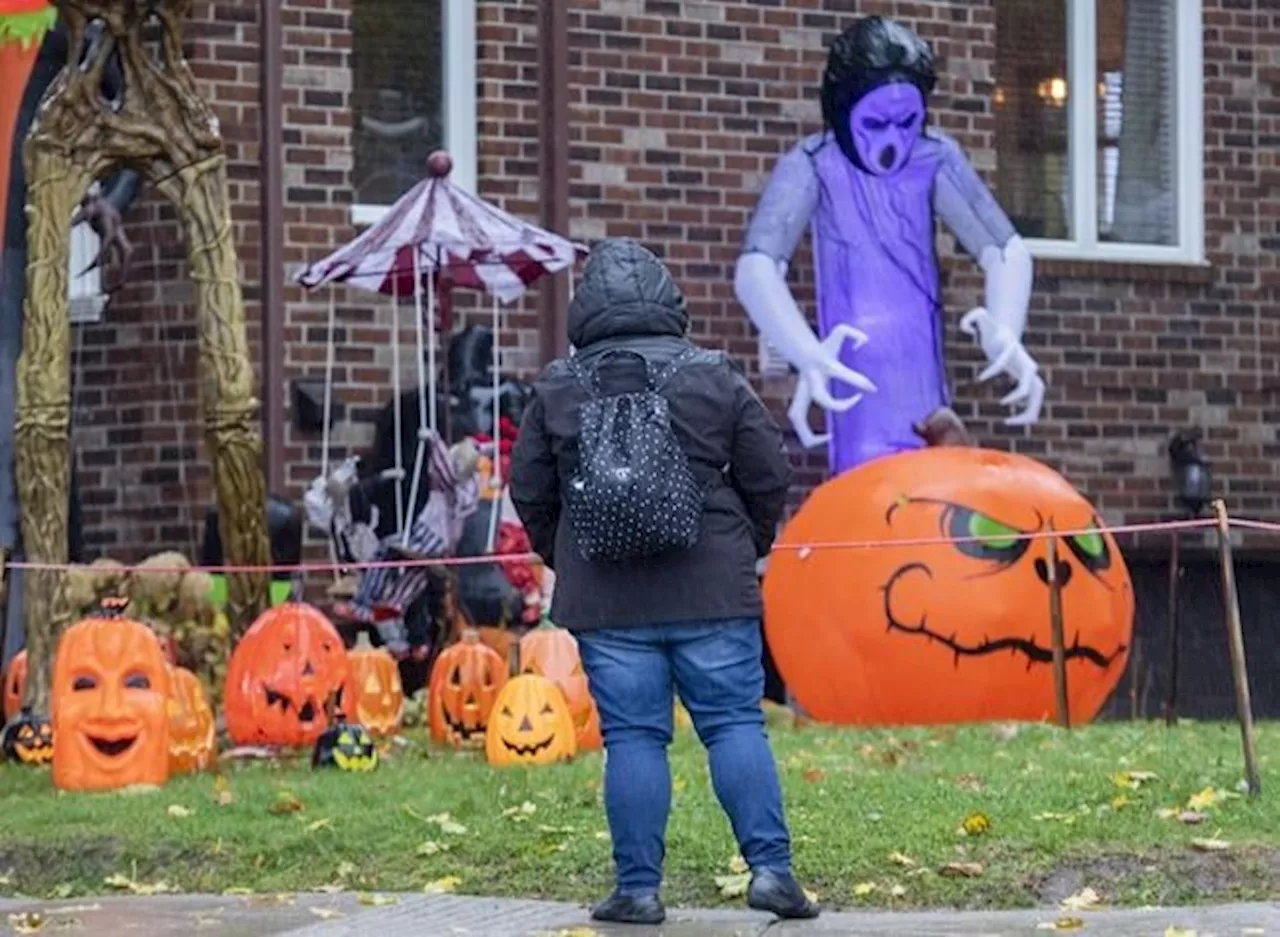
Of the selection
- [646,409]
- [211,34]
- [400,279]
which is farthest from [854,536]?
[646,409]

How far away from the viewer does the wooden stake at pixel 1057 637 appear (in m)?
11.5

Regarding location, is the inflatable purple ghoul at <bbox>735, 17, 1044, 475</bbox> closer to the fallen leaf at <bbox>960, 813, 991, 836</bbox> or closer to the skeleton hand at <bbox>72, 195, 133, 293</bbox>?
the skeleton hand at <bbox>72, 195, 133, 293</bbox>

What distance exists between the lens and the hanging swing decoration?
42.7 ft

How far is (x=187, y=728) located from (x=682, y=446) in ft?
11.6

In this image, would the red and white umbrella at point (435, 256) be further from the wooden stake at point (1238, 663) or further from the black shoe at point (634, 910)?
the black shoe at point (634, 910)

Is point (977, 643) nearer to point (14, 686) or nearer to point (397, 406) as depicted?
point (397, 406)

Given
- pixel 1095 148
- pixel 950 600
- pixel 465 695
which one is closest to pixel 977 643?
pixel 950 600

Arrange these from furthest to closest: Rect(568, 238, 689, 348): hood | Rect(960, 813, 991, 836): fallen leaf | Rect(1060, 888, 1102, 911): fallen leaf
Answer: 1. Rect(960, 813, 991, 836): fallen leaf
2. Rect(1060, 888, 1102, 911): fallen leaf
3. Rect(568, 238, 689, 348): hood

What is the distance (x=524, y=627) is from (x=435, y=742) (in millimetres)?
1725

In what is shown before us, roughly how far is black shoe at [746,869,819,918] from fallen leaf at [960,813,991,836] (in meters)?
1.05

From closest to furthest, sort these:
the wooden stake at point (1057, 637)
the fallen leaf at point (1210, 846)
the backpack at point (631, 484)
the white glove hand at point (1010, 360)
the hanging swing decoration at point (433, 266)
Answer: the backpack at point (631, 484) < the fallen leaf at point (1210, 846) < the wooden stake at point (1057, 637) < the hanging swing decoration at point (433, 266) < the white glove hand at point (1010, 360)

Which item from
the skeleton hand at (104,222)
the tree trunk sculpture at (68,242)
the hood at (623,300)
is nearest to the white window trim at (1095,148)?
the skeleton hand at (104,222)

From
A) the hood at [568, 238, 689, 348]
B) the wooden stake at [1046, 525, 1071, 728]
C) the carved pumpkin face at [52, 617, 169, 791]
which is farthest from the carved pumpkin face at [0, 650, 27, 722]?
the hood at [568, 238, 689, 348]

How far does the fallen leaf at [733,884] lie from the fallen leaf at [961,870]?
51 cm
